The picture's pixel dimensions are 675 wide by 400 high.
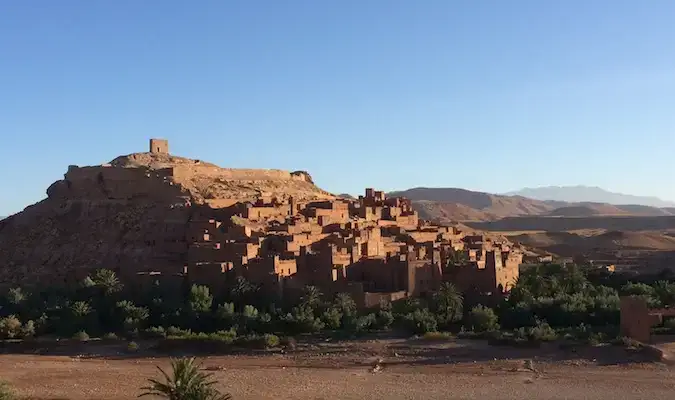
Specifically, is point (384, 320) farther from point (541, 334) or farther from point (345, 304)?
point (541, 334)

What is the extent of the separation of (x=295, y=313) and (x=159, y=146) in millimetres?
17785

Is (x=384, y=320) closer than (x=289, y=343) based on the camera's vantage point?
No

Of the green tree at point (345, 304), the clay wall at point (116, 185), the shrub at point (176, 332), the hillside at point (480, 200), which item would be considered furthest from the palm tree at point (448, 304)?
the hillside at point (480, 200)

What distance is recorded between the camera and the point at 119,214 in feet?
105

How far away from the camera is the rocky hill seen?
2938 centimetres

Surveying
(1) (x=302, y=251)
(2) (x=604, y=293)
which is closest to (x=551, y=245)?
(2) (x=604, y=293)

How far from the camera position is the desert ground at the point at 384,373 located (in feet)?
58.7

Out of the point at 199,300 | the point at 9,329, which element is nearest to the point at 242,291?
the point at 199,300

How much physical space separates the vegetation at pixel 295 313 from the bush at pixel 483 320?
31mm

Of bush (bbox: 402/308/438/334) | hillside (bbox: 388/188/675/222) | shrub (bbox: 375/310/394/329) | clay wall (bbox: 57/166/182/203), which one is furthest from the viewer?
hillside (bbox: 388/188/675/222)

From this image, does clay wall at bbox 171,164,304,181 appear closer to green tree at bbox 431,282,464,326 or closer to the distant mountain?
green tree at bbox 431,282,464,326

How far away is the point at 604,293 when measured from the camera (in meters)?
25.5

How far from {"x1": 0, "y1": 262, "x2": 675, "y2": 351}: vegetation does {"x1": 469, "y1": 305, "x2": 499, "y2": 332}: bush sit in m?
0.03

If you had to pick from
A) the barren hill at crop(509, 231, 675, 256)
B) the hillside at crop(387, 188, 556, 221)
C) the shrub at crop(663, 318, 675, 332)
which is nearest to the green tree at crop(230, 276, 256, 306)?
the shrub at crop(663, 318, 675, 332)
